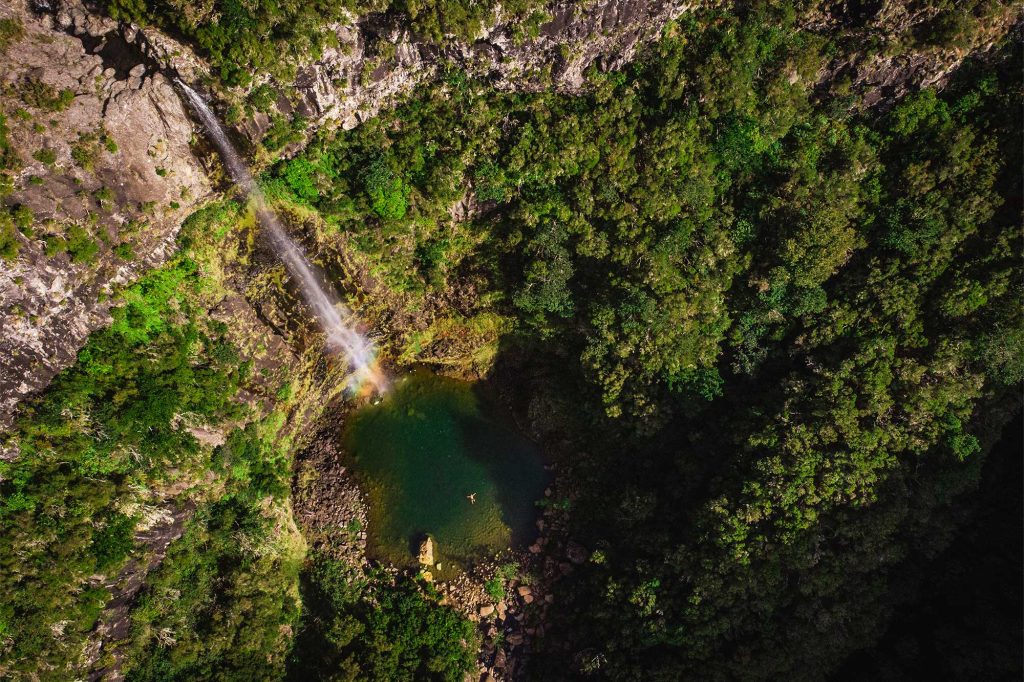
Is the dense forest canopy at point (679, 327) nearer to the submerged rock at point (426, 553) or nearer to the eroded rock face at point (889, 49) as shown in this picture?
the eroded rock face at point (889, 49)

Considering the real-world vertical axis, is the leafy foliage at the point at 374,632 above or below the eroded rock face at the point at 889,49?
below

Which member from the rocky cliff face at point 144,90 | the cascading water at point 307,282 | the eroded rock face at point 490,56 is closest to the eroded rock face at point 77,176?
the rocky cliff face at point 144,90

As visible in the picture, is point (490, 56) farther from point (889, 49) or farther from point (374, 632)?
point (374, 632)

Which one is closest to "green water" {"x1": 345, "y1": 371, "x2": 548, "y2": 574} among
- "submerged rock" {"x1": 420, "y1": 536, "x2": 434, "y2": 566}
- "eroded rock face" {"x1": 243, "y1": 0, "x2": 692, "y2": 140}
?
"submerged rock" {"x1": 420, "y1": 536, "x2": 434, "y2": 566}

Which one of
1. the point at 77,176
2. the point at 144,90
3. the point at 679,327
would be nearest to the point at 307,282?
the point at 77,176

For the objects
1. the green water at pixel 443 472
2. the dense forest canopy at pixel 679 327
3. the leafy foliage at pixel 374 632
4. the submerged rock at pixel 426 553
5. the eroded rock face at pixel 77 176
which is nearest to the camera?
the eroded rock face at pixel 77 176

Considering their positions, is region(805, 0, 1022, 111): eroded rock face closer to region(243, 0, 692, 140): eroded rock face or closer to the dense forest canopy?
the dense forest canopy
